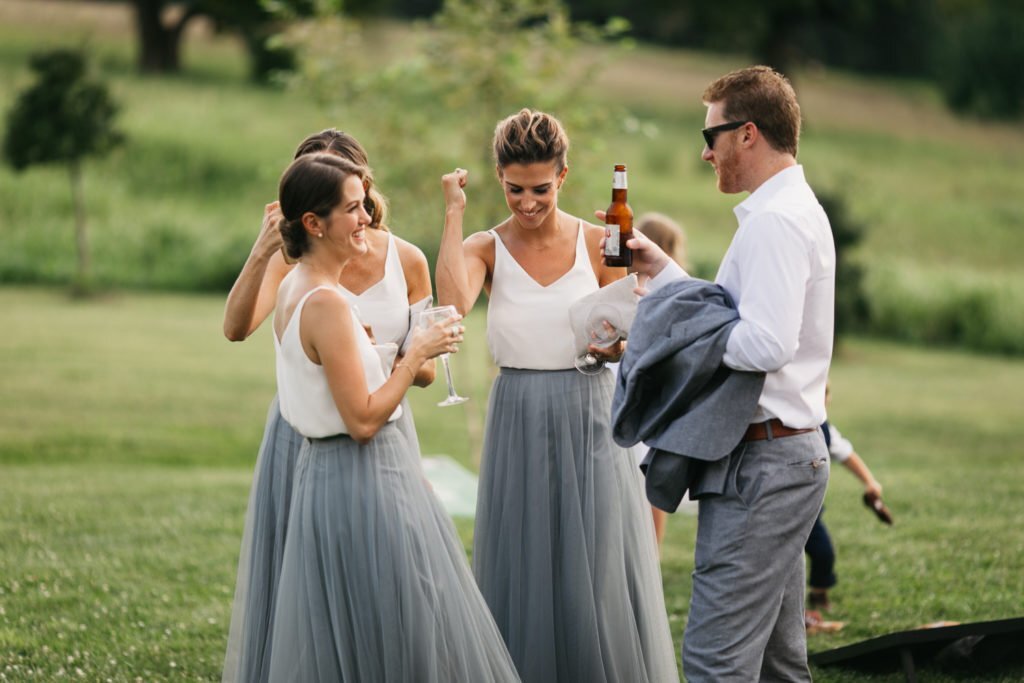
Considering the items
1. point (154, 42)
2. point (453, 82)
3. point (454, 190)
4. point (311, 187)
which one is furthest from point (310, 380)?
point (154, 42)

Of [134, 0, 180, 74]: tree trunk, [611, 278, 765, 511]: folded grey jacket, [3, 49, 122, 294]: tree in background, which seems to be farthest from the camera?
[134, 0, 180, 74]: tree trunk

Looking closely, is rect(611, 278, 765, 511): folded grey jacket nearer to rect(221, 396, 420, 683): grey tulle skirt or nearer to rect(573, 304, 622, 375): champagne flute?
rect(573, 304, 622, 375): champagne flute

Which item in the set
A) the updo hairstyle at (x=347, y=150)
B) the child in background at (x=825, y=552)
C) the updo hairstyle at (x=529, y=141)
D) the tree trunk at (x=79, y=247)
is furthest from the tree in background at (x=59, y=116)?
the updo hairstyle at (x=529, y=141)

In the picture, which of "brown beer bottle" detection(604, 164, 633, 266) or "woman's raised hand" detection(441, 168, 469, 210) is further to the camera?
"woman's raised hand" detection(441, 168, 469, 210)

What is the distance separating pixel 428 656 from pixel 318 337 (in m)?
1.18

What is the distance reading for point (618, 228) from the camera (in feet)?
16.3

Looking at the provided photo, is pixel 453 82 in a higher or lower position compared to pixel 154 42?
higher

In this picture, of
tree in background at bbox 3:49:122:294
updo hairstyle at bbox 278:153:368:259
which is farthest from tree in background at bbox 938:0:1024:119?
updo hairstyle at bbox 278:153:368:259

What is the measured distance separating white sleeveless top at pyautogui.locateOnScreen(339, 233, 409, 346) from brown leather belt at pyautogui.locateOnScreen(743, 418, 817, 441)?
162 centimetres

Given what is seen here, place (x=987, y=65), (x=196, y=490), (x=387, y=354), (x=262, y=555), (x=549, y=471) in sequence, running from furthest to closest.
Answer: (x=987, y=65), (x=196, y=490), (x=549, y=471), (x=262, y=555), (x=387, y=354)

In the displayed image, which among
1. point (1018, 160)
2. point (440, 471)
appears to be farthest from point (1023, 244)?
point (440, 471)

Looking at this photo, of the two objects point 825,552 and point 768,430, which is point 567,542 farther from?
point 825,552

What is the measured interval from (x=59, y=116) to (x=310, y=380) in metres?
23.3

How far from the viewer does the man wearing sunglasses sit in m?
4.38
